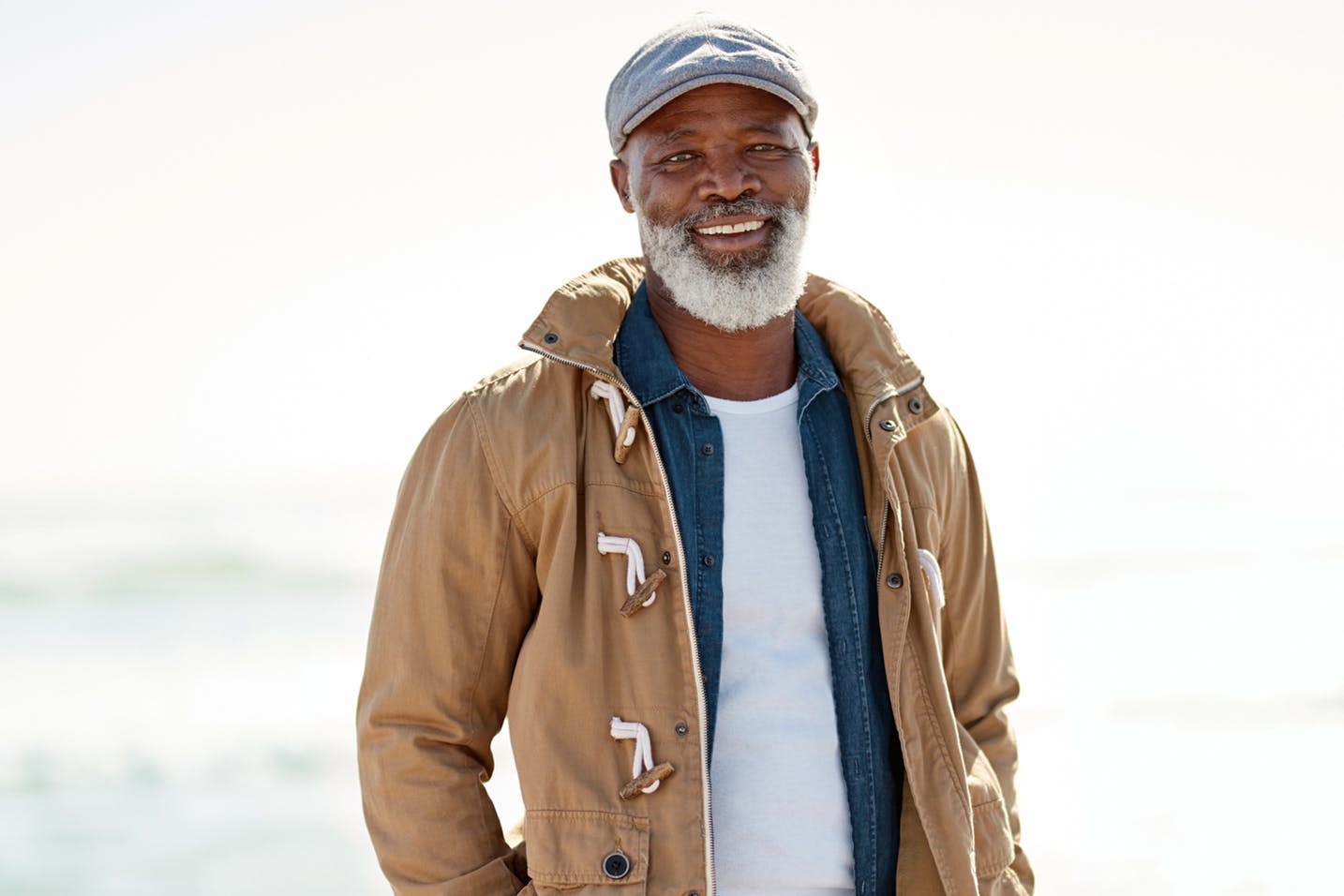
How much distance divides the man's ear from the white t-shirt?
615 mm

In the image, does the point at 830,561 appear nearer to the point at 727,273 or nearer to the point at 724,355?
the point at 724,355

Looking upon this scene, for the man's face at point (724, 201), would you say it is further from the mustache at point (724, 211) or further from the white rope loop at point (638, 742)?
the white rope loop at point (638, 742)

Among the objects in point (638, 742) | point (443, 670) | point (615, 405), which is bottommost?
point (638, 742)

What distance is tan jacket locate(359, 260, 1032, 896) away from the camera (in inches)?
83.4

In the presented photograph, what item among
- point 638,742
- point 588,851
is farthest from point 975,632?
point 588,851

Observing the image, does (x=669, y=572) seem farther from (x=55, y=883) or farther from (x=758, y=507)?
(x=55, y=883)

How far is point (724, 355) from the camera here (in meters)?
2.56

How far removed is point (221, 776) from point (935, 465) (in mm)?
9097

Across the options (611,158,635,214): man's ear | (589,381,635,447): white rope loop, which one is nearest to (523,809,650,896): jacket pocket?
(589,381,635,447): white rope loop

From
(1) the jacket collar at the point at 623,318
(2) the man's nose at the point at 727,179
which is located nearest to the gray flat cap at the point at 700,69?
(2) the man's nose at the point at 727,179

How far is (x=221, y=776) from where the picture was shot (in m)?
10.5

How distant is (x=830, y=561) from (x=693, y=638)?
310 mm

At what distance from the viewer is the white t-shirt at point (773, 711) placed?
2172 mm

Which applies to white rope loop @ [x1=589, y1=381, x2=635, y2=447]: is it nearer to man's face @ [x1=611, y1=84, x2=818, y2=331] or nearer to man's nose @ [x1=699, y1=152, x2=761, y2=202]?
man's face @ [x1=611, y1=84, x2=818, y2=331]
